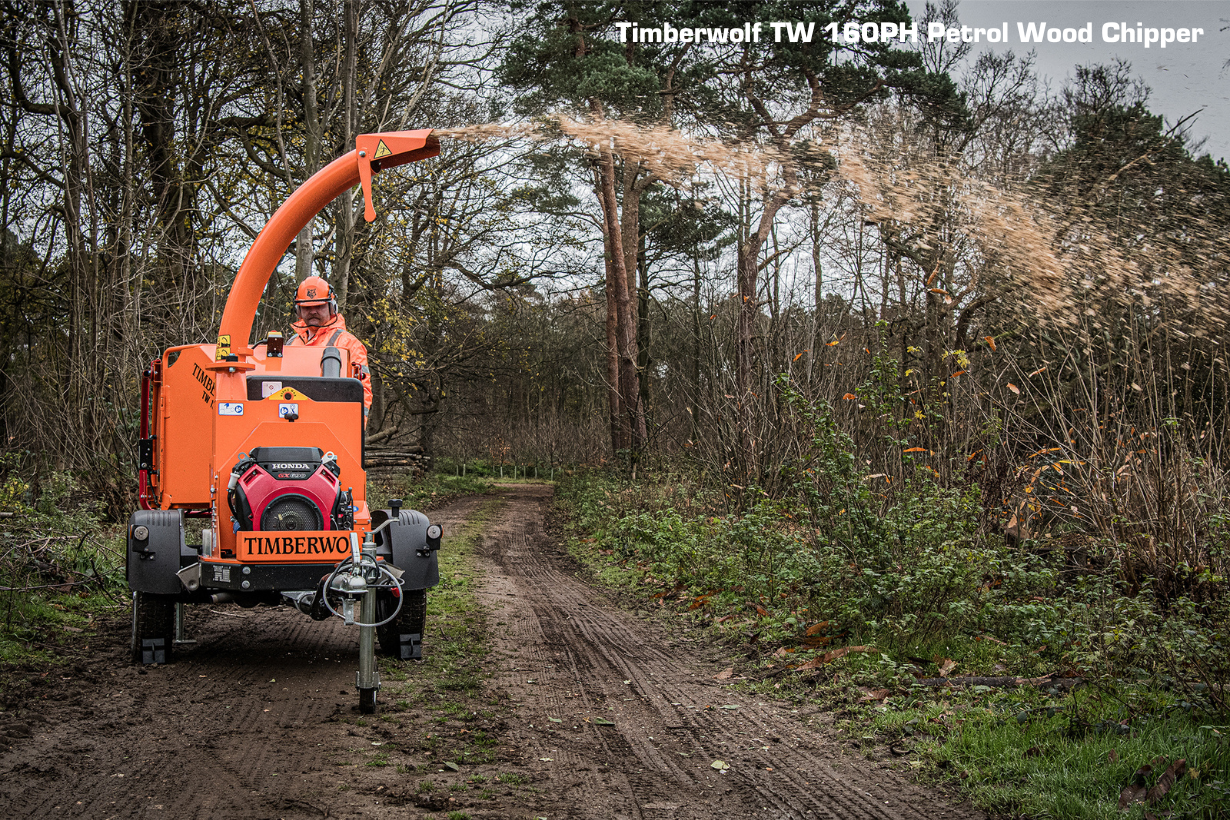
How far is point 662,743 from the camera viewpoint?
506 cm

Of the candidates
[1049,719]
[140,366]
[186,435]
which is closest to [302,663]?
[186,435]

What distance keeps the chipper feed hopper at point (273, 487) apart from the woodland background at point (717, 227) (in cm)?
232

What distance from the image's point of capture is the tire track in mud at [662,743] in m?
4.17

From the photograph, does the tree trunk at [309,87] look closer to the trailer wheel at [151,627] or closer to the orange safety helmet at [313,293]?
the orange safety helmet at [313,293]

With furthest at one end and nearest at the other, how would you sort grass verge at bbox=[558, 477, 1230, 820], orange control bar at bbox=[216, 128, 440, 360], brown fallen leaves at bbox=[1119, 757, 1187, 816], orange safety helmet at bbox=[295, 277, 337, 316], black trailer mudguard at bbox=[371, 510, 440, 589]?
1. orange safety helmet at bbox=[295, 277, 337, 316]
2. orange control bar at bbox=[216, 128, 440, 360]
3. black trailer mudguard at bbox=[371, 510, 440, 589]
4. grass verge at bbox=[558, 477, 1230, 820]
5. brown fallen leaves at bbox=[1119, 757, 1187, 816]

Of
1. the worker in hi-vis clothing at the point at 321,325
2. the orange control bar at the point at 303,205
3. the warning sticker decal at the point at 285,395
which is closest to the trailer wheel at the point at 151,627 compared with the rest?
the warning sticker decal at the point at 285,395

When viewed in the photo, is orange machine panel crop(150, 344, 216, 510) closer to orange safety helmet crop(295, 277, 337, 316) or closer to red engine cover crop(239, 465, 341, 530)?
orange safety helmet crop(295, 277, 337, 316)

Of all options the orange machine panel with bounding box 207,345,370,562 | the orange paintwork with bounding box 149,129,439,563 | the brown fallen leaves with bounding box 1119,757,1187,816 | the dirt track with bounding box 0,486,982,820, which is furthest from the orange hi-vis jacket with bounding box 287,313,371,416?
the brown fallen leaves with bounding box 1119,757,1187,816

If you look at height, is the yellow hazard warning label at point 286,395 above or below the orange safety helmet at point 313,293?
below

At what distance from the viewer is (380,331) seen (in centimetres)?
1959

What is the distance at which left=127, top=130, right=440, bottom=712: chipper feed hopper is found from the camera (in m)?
6.01

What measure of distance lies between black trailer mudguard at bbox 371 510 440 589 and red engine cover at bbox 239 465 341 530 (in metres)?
0.54

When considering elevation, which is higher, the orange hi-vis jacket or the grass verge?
the orange hi-vis jacket

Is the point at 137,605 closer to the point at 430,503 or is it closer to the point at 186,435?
the point at 186,435
